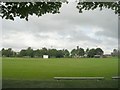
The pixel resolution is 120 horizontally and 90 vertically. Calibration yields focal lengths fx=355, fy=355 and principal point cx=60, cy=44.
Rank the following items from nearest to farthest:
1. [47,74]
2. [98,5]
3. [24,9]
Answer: [24,9]
[98,5]
[47,74]

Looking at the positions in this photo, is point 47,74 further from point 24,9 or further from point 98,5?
point 24,9

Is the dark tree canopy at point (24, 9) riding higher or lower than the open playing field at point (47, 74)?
higher

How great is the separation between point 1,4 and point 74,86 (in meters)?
3.94

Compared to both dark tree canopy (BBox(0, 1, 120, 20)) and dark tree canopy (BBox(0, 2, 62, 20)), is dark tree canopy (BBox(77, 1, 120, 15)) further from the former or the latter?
dark tree canopy (BBox(0, 2, 62, 20))

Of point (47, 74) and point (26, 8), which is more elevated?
point (26, 8)

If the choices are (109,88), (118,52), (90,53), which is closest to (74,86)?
(109,88)

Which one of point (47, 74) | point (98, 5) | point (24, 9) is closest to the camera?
point (24, 9)

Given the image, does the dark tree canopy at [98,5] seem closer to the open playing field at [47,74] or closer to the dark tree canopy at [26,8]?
the dark tree canopy at [26,8]

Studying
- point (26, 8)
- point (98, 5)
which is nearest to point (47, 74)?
point (98, 5)

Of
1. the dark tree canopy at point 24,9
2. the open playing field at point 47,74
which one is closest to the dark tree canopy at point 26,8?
the dark tree canopy at point 24,9

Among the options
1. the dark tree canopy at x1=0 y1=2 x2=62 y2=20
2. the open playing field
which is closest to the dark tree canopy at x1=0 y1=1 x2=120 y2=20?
the dark tree canopy at x1=0 y1=2 x2=62 y2=20

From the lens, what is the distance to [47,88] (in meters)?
12.3

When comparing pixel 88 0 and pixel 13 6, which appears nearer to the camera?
pixel 13 6

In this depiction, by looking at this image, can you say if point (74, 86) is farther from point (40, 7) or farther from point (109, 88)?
Result: point (40, 7)
